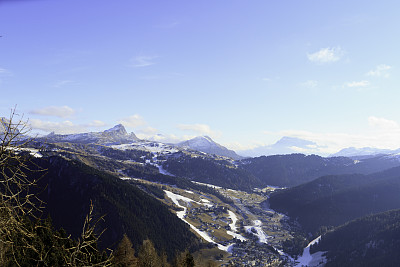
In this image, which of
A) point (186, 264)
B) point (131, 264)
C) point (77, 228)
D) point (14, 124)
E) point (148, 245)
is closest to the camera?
point (14, 124)

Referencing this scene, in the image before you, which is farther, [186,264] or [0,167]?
[186,264]

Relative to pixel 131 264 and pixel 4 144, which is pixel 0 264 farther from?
pixel 131 264

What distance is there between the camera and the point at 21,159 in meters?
7.57

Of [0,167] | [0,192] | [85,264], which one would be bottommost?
[85,264]

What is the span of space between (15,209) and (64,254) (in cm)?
181

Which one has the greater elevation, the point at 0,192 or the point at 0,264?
the point at 0,192

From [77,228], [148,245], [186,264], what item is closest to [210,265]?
[186,264]

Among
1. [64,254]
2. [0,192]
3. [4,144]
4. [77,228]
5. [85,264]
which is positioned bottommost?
[77,228]

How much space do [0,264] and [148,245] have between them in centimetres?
8562

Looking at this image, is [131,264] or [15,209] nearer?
[15,209]

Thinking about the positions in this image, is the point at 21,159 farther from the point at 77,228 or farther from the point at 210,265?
the point at 77,228

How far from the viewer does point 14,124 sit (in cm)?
752

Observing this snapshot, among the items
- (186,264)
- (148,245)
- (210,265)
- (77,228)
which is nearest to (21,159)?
(186,264)

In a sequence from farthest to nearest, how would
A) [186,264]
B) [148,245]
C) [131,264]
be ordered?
[148,245] → [131,264] → [186,264]
